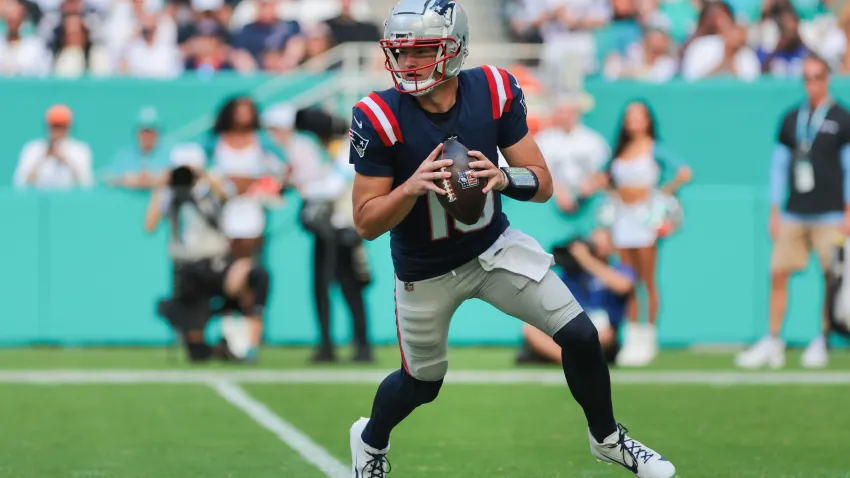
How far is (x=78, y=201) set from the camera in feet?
42.9

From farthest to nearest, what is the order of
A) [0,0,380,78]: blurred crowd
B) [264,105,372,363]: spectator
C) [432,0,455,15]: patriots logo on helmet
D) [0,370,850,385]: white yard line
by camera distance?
[0,0,380,78]: blurred crowd < [264,105,372,363]: spectator < [0,370,850,385]: white yard line < [432,0,455,15]: patriots logo on helmet

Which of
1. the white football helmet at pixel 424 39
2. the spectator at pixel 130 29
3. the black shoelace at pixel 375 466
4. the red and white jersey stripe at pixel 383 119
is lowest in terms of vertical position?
the black shoelace at pixel 375 466

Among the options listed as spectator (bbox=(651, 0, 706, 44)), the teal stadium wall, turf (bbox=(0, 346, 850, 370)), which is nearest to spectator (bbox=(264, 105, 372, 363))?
turf (bbox=(0, 346, 850, 370))

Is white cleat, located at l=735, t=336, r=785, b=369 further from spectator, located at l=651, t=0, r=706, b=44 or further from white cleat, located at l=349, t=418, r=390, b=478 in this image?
spectator, located at l=651, t=0, r=706, b=44

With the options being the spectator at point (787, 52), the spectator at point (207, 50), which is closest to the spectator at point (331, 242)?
the spectator at point (207, 50)

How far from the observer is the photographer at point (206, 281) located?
11.6 meters

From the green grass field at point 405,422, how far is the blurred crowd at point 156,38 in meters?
4.97

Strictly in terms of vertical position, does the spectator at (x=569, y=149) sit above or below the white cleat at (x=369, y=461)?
above

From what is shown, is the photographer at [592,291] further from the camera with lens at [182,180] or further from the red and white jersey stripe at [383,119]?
the red and white jersey stripe at [383,119]

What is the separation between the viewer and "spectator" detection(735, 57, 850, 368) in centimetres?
1131

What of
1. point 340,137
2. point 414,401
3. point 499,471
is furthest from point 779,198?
point 414,401

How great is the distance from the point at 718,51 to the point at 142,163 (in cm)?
656

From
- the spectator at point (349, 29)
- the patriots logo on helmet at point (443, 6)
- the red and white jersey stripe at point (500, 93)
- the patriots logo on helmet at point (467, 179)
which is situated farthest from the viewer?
the spectator at point (349, 29)

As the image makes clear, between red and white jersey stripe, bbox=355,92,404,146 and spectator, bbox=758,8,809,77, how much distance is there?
1119 cm
